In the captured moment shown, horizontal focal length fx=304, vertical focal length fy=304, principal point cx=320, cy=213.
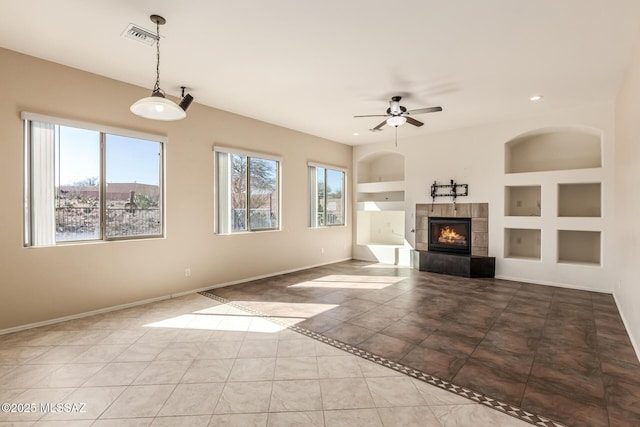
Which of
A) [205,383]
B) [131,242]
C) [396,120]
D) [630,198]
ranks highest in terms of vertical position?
[396,120]

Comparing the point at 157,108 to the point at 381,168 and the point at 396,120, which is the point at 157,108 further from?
the point at 381,168

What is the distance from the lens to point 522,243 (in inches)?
267

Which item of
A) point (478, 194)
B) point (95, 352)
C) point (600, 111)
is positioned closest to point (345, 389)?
point (95, 352)

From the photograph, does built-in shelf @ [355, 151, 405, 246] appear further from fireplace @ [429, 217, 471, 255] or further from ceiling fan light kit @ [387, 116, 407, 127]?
ceiling fan light kit @ [387, 116, 407, 127]

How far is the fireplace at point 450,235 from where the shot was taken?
6.90 metres

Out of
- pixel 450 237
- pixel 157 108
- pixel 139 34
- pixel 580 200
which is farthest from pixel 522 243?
pixel 139 34

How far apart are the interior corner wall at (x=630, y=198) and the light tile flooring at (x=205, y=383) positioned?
2424 millimetres

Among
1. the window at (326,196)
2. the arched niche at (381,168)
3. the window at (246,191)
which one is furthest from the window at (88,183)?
the arched niche at (381,168)

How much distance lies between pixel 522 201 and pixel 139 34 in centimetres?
753

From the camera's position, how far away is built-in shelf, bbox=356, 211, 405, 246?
8.95 m

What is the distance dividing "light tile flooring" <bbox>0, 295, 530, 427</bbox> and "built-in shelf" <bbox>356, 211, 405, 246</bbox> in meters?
5.59

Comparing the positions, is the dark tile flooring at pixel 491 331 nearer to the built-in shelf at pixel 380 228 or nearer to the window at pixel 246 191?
the window at pixel 246 191

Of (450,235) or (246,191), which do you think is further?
(450,235)

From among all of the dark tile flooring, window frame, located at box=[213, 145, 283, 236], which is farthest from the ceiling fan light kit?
the dark tile flooring
